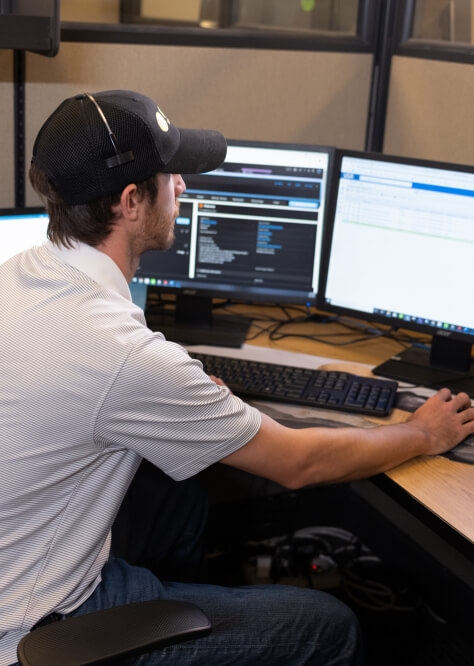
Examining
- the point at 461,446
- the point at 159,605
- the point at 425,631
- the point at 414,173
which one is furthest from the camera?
the point at 425,631

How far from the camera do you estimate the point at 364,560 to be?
2100 mm

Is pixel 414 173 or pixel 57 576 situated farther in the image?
pixel 414 173

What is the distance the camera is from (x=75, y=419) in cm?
99

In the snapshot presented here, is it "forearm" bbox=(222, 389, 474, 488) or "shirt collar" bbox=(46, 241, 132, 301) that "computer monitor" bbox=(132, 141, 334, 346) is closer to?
"forearm" bbox=(222, 389, 474, 488)

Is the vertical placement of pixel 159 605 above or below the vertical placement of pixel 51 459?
below

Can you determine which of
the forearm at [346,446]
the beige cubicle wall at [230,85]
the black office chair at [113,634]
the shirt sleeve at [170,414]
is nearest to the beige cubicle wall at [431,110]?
the beige cubicle wall at [230,85]

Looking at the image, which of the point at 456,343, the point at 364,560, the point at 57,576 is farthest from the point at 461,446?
the point at 364,560

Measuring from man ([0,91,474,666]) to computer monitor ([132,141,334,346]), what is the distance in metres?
0.51

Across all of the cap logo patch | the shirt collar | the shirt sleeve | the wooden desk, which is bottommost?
the wooden desk

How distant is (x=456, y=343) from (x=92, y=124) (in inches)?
35.7

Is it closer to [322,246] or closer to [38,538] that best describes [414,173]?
[322,246]

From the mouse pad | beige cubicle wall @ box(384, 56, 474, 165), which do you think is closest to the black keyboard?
the mouse pad

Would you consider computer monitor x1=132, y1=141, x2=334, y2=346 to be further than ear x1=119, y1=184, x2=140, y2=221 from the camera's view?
Yes

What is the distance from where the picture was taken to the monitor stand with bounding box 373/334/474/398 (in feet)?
5.20
